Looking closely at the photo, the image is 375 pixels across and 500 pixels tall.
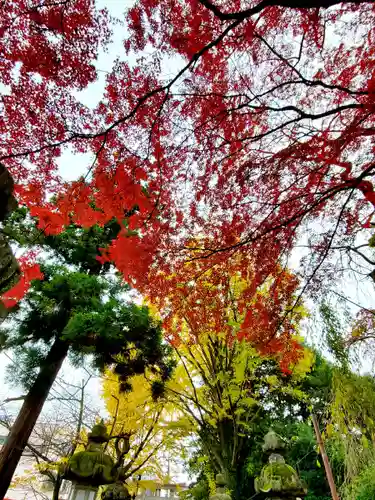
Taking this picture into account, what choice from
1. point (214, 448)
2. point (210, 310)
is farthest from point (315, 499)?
point (210, 310)

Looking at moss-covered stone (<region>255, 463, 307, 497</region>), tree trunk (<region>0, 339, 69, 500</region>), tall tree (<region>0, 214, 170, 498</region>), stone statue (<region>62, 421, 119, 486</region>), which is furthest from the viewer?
tall tree (<region>0, 214, 170, 498</region>)

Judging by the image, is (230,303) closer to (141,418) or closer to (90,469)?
(141,418)

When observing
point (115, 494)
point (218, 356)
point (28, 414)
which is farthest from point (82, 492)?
point (218, 356)

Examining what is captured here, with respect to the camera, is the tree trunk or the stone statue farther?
the tree trunk

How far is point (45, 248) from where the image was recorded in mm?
7270

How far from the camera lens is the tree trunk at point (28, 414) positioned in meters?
5.06

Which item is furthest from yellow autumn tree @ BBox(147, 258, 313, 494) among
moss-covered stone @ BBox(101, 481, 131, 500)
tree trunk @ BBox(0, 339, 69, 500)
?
moss-covered stone @ BBox(101, 481, 131, 500)

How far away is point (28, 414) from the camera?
5.54 metres

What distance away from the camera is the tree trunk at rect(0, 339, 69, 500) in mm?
5059

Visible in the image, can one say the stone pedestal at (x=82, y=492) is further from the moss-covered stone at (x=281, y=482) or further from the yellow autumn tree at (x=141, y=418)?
the yellow autumn tree at (x=141, y=418)

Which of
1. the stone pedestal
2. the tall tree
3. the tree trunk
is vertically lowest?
the stone pedestal

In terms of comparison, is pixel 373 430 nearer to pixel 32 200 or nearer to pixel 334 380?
pixel 334 380

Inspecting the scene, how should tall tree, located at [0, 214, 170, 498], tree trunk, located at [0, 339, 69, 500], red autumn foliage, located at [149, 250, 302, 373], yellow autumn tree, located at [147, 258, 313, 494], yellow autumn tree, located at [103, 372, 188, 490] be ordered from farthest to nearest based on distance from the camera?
1. yellow autumn tree, located at [103, 372, 188, 490]
2. yellow autumn tree, located at [147, 258, 313, 494]
3. tall tree, located at [0, 214, 170, 498]
4. tree trunk, located at [0, 339, 69, 500]
5. red autumn foliage, located at [149, 250, 302, 373]

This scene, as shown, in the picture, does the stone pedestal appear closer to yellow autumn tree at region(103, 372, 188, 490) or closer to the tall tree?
the tall tree
